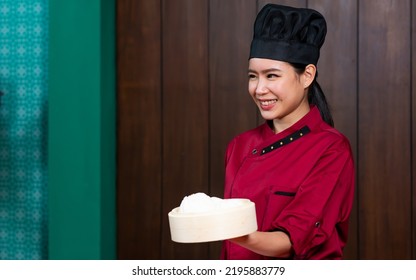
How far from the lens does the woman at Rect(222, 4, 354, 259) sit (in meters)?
1.23

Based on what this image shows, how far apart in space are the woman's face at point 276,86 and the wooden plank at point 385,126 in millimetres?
773

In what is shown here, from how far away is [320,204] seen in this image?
123 centimetres

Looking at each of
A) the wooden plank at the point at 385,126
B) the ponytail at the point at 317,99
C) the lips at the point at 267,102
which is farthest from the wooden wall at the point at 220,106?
the lips at the point at 267,102

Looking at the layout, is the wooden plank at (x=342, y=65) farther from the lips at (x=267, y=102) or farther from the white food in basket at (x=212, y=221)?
the white food in basket at (x=212, y=221)

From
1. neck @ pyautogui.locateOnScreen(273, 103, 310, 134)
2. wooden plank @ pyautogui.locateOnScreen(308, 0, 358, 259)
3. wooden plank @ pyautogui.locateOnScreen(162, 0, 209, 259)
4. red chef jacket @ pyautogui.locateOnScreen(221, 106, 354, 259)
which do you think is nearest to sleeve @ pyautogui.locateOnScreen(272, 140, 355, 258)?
red chef jacket @ pyautogui.locateOnScreen(221, 106, 354, 259)

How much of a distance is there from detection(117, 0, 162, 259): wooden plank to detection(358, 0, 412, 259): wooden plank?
65 centimetres

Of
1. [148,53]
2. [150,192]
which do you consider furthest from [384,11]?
[150,192]

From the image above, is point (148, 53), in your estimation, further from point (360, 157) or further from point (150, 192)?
point (360, 157)

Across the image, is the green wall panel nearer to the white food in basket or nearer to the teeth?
the teeth

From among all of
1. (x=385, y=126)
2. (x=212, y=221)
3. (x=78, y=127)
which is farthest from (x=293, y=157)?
(x=78, y=127)

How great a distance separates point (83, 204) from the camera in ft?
6.95

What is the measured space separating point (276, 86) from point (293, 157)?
14cm

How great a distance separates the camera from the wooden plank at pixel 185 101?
216cm

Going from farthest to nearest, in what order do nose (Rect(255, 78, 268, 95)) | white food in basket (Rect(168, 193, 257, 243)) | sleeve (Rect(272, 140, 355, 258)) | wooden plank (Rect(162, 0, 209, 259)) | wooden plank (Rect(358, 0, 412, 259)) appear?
wooden plank (Rect(162, 0, 209, 259)), wooden plank (Rect(358, 0, 412, 259)), nose (Rect(255, 78, 268, 95)), sleeve (Rect(272, 140, 355, 258)), white food in basket (Rect(168, 193, 257, 243))
